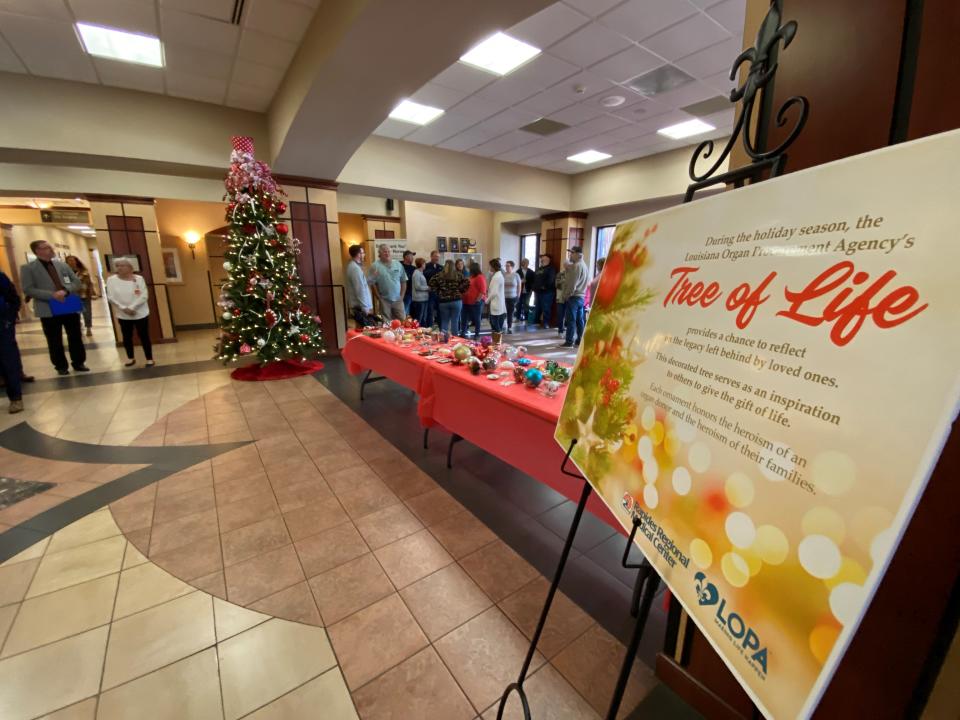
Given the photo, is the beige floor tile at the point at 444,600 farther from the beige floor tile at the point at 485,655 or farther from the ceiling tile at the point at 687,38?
the ceiling tile at the point at 687,38

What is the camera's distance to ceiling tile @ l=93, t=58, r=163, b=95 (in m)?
3.85

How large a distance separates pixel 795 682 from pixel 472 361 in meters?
2.01

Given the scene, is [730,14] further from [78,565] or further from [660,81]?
[78,565]

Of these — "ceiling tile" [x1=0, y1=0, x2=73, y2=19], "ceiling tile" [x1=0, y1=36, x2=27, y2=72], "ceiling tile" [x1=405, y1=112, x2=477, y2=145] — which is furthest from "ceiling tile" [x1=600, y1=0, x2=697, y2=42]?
"ceiling tile" [x1=0, y1=36, x2=27, y2=72]

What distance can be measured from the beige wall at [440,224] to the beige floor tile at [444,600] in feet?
29.8

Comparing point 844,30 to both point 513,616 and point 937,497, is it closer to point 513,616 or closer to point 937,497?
point 937,497

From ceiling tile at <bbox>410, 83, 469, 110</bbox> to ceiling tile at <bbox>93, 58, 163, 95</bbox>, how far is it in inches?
107

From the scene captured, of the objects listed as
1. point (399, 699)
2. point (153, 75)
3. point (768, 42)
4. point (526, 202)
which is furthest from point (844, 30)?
point (526, 202)

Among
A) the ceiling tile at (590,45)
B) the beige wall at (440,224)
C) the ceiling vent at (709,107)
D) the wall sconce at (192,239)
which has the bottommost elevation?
the wall sconce at (192,239)

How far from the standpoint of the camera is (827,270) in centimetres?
48

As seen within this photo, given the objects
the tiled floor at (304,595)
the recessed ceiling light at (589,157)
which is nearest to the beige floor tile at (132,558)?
the tiled floor at (304,595)

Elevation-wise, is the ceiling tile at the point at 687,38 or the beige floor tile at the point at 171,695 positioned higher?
the ceiling tile at the point at 687,38

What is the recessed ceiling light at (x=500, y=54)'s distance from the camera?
3468 mm

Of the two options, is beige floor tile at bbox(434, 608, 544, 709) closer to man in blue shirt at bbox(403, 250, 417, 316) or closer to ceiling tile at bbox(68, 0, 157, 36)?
ceiling tile at bbox(68, 0, 157, 36)
